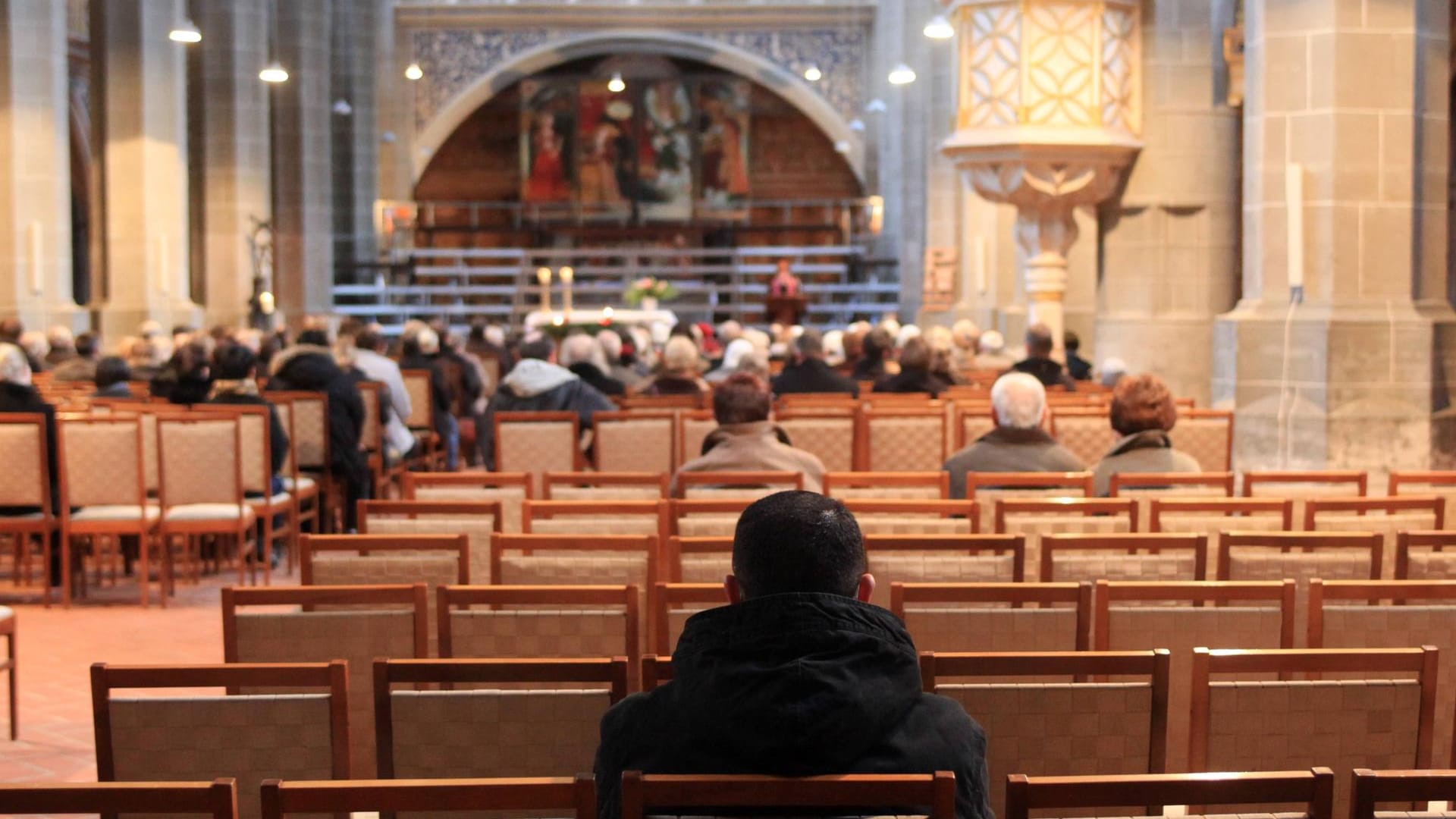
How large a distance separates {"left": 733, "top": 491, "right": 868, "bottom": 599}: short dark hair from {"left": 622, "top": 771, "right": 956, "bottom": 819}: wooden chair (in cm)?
29

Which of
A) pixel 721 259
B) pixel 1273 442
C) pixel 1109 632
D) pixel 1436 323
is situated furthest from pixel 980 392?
pixel 721 259

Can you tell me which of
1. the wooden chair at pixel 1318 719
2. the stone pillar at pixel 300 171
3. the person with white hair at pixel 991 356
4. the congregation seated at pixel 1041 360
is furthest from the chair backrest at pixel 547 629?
the stone pillar at pixel 300 171

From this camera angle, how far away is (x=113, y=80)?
18.8m

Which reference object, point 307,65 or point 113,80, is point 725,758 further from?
point 307,65

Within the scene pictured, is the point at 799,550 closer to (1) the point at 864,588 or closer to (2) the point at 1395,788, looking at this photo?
(1) the point at 864,588

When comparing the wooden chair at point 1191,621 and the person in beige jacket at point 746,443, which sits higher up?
the person in beige jacket at point 746,443

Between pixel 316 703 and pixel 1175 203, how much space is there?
10.7 metres

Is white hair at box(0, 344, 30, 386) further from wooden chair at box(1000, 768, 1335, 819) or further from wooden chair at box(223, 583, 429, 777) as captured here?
wooden chair at box(1000, 768, 1335, 819)

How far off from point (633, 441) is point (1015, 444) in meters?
2.36

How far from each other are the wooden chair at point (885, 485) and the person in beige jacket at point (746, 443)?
0.81 ft

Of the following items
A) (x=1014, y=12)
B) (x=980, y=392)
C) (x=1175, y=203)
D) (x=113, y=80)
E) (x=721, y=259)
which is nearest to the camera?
(x=980, y=392)

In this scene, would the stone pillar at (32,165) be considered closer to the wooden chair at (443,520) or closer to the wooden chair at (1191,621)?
the wooden chair at (443,520)

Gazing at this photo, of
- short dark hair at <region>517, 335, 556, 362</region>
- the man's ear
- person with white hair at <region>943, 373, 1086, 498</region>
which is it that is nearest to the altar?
short dark hair at <region>517, 335, 556, 362</region>

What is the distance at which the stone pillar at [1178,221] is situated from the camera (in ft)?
41.5
